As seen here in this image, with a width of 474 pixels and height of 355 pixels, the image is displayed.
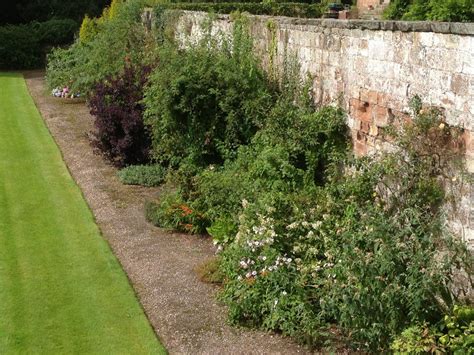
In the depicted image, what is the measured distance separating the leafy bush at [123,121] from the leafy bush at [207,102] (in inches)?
30.6

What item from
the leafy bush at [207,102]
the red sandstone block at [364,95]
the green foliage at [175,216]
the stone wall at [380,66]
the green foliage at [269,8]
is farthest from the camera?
the green foliage at [269,8]

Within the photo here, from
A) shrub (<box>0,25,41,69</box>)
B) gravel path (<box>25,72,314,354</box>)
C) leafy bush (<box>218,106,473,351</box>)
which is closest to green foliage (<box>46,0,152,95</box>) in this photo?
gravel path (<box>25,72,314,354</box>)

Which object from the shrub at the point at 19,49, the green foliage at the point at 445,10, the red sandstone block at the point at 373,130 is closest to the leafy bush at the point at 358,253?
the red sandstone block at the point at 373,130

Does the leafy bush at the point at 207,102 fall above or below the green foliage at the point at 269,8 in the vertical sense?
below

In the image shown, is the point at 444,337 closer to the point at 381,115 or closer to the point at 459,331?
the point at 459,331

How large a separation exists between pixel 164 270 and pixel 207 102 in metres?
3.50

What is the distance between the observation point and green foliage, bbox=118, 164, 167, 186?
1090cm

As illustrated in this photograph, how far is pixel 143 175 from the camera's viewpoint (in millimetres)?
11055

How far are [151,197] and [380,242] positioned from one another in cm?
521

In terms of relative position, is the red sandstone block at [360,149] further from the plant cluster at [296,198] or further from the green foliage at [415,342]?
the green foliage at [415,342]

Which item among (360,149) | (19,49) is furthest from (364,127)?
(19,49)

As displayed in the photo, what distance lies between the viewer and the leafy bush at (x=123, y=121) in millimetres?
11555

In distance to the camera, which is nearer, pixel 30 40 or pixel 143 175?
pixel 143 175

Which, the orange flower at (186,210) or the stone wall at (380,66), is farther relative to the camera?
the orange flower at (186,210)
